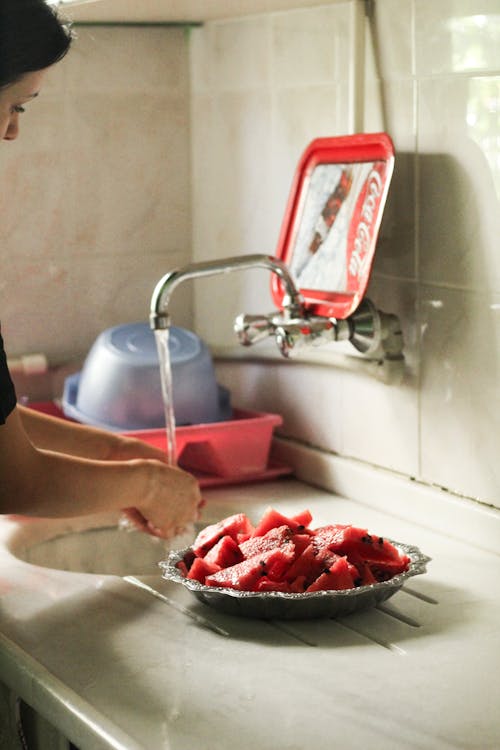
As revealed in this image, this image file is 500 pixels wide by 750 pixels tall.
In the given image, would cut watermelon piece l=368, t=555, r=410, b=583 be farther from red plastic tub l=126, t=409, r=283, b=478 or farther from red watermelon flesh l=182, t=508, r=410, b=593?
red plastic tub l=126, t=409, r=283, b=478

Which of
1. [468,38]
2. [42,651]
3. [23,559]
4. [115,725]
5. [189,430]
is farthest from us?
[189,430]

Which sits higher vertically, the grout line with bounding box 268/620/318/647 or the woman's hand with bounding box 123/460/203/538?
the woman's hand with bounding box 123/460/203/538

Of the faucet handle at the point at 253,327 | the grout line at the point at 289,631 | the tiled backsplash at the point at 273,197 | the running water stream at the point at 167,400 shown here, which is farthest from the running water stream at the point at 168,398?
the grout line at the point at 289,631

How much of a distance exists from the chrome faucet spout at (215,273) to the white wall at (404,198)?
122 millimetres

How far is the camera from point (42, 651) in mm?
1267

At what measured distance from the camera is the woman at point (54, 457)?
1353mm

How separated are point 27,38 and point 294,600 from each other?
0.67 metres

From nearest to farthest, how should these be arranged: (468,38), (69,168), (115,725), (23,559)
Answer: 1. (115,725)
2. (468,38)
3. (23,559)
4. (69,168)

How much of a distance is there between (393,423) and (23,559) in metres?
A: 0.56

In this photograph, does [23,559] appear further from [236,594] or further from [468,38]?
[468,38]

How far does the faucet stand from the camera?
5.59 ft

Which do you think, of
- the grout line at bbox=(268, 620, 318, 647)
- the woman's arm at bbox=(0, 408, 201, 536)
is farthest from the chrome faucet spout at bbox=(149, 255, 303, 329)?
the grout line at bbox=(268, 620, 318, 647)

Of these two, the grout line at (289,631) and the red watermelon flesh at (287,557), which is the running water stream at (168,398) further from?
the grout line at (289,631)

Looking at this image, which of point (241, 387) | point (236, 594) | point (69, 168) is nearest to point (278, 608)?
point (236, 594)
